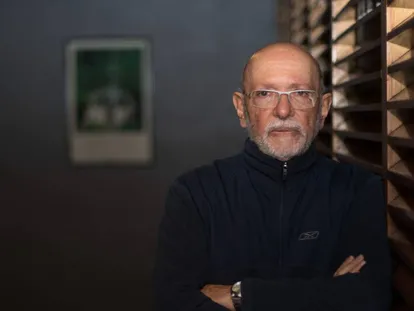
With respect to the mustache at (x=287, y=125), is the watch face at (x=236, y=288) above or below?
below

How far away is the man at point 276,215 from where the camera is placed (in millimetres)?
1309

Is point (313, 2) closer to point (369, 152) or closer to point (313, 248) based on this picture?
point (369, 152)

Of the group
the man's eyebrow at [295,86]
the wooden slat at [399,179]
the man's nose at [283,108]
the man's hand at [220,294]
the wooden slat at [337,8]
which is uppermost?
the wooden slat at [337,8]

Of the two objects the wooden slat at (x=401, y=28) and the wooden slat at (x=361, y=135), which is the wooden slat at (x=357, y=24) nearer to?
the wooden slat at (x=401, y=28)

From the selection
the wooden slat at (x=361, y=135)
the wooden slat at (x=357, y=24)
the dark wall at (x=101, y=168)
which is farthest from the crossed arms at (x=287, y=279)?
the dark wall at (x=101, y=168)

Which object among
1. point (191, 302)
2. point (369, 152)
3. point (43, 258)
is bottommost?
point (43, 258)

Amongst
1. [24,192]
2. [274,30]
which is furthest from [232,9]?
[24,192]

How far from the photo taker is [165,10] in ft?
10.9

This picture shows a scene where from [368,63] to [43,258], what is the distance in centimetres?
230

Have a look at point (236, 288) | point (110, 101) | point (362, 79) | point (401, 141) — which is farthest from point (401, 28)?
point (110, 101)

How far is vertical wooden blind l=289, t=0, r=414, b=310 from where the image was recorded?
1255 millimetres

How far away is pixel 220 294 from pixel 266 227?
17 cm

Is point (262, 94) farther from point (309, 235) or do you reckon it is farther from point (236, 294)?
point (236, 294)

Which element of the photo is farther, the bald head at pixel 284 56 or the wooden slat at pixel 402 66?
the bald head at pixel 284 56
